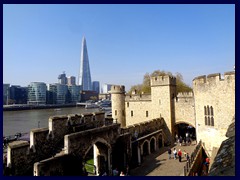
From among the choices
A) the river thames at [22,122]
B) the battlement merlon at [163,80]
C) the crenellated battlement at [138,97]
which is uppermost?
the battlement merlon at [163,80]

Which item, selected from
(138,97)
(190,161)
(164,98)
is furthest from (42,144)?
(138,97)

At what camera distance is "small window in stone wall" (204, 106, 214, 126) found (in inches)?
495

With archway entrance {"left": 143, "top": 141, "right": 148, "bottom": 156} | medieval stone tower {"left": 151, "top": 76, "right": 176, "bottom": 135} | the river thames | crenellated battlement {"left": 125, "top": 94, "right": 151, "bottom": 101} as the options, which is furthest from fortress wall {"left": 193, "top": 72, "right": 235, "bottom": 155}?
the river thames

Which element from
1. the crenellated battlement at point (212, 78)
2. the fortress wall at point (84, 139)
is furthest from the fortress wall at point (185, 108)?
the fortress wall at point (84, 139)

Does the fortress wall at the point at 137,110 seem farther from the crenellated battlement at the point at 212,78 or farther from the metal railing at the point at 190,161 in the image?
the metal railing at the point at 190,161

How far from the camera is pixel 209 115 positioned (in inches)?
504

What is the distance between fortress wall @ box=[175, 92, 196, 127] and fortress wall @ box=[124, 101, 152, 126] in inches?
117

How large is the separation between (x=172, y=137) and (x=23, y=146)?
13.3 meters

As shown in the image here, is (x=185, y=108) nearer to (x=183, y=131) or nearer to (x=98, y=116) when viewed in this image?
(x=183, y=131)

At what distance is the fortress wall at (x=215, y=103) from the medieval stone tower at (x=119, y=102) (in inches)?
368

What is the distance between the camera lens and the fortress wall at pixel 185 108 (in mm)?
18062

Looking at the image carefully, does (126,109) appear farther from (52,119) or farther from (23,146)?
(23,146)

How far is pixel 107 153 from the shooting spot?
36.6ft

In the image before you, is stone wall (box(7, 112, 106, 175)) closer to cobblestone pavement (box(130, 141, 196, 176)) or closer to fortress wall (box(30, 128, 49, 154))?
fortress wall (box(30, 128, 49, 154))
